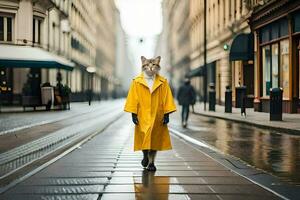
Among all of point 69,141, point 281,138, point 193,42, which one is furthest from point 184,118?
point 193,42

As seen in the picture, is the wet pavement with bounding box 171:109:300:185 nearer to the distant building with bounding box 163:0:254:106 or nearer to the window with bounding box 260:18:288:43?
the window with bounding box 260:18:288:43

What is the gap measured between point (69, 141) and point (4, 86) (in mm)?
25468

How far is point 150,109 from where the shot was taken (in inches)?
317

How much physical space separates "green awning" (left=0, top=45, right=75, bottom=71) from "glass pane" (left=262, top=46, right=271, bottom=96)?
13.7 meters

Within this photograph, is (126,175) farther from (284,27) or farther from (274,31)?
(274,31)

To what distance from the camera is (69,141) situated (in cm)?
1352

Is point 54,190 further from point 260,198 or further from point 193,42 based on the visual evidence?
point 193,42

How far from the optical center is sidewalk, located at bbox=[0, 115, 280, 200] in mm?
6262

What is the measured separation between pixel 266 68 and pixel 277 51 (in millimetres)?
2280

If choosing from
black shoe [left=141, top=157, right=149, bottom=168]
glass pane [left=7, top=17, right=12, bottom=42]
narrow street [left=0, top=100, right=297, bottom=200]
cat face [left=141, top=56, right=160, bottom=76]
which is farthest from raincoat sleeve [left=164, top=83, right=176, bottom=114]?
glass pane [left=7, top=17, right=12, bottom=42]

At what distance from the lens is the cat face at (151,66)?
8.09 metres

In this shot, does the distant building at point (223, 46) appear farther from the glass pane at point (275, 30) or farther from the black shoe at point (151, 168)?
the black shoe at point (151, 168)

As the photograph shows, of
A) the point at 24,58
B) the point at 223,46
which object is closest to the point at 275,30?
the point at 223,46

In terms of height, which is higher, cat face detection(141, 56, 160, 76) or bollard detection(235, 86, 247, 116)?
cat face detection(141, 56, 160, 76)
